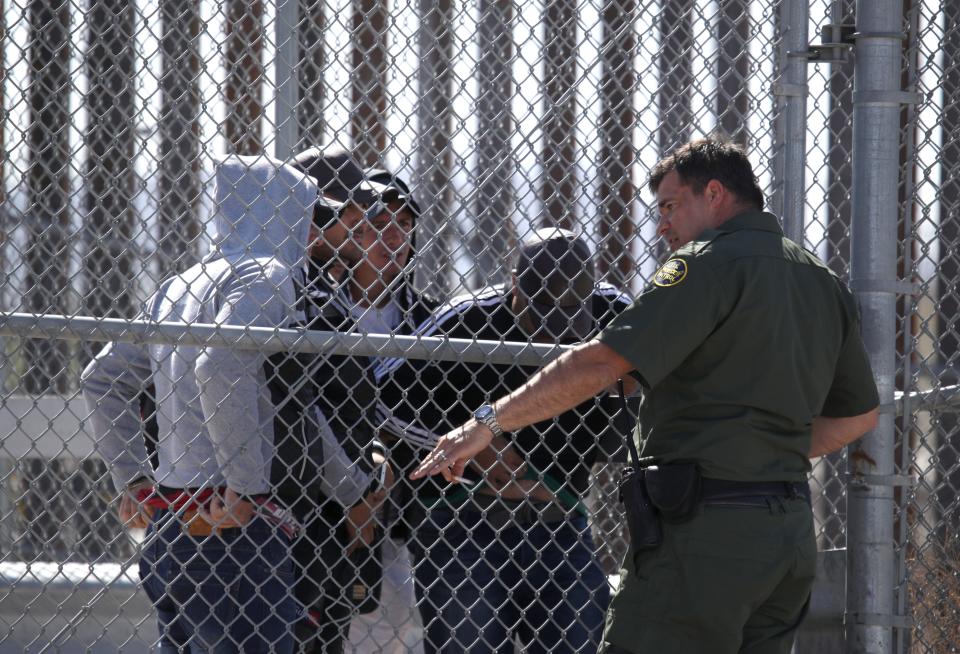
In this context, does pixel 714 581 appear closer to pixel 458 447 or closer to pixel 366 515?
pixel 458 447

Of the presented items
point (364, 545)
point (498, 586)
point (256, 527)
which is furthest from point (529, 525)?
point (256, 527)

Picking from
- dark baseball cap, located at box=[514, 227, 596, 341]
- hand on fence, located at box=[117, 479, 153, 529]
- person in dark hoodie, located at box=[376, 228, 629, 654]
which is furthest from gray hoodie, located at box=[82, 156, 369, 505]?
dark baseball cap, located at box=[514, 227, 596, 341]

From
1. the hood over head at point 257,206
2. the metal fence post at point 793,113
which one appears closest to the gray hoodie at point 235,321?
the hood over head at point 257,206

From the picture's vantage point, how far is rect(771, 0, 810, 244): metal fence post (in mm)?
3025

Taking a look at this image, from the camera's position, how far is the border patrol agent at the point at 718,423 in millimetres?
2518

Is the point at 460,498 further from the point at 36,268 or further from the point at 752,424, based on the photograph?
the point at 36,268

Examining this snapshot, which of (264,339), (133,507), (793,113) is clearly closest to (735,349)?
(793,113)

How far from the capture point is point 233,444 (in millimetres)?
2820

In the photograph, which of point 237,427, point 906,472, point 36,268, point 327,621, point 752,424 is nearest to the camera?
point 752,424

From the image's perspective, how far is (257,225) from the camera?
2957 millimetres

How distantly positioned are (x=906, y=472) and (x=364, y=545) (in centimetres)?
162

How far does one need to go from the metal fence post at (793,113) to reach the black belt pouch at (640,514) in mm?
875

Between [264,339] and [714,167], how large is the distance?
4.00 feet

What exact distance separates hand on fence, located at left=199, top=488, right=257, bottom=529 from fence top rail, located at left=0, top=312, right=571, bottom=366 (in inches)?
16.0
